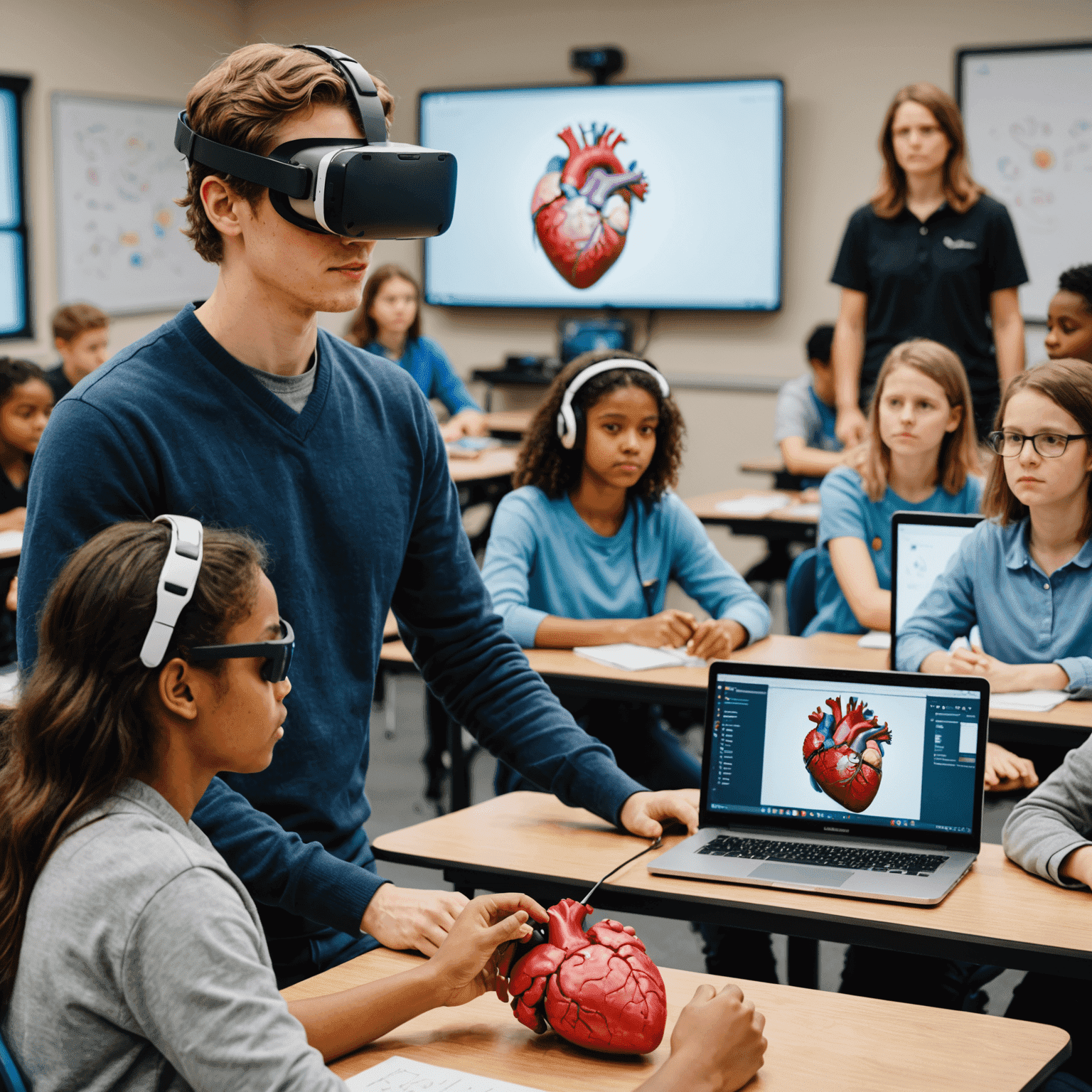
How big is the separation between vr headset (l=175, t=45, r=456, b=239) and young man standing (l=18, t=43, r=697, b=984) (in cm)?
2

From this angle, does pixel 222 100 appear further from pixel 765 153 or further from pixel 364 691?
pixel 765 153

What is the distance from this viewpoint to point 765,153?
6.67 metres

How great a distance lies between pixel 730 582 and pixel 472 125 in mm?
4627

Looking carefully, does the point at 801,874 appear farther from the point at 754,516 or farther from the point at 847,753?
the point at 754,516

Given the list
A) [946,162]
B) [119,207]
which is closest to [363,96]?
[946,162]

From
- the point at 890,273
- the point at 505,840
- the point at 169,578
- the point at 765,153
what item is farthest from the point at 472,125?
the point at 169,578

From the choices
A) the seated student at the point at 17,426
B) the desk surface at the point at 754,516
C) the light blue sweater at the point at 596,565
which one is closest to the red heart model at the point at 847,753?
the light blue sweater at the point at 596,565

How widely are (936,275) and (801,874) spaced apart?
339 cm

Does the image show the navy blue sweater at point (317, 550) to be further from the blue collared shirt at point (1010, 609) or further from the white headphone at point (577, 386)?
the white headphone at point (577, 386)

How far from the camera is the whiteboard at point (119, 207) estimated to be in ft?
21.1

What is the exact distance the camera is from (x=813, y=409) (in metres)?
5.46

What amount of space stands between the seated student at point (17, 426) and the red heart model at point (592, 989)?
10.4 ft

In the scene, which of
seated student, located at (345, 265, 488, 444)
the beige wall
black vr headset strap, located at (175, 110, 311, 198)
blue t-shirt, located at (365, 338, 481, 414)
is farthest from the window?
black vr headset strap, located at (175, 110, 311, 198)

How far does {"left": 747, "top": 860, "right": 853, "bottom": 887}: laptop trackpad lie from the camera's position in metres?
1.78
